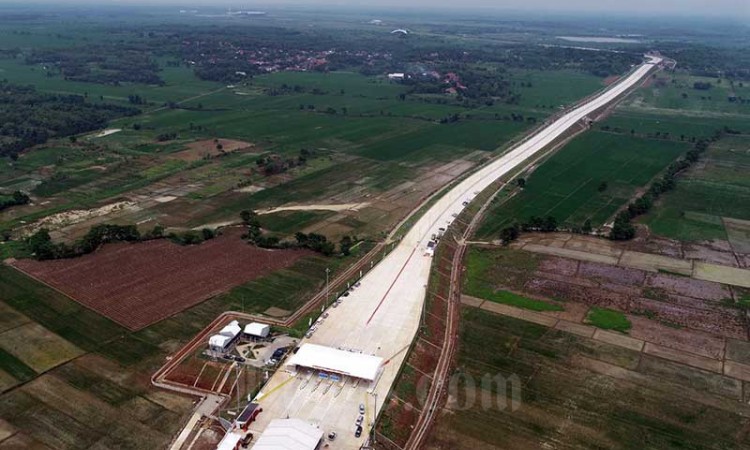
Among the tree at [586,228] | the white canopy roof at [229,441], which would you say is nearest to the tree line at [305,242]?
the tree at [586,228]

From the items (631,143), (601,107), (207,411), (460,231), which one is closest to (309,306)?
(207,411)

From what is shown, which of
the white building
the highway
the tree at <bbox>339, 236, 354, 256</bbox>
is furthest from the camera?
the tree at <bbox>339, 236, 354, 256</bbox>

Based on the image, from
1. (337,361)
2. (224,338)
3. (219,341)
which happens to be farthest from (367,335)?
(219,341)

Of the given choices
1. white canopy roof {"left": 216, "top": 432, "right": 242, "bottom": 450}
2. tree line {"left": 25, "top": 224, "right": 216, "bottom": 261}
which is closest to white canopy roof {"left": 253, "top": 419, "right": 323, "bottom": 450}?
white canopy roof {"left": 216, "top": 432, "right": 242, "bottom": 450}

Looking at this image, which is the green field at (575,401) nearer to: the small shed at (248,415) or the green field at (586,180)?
the small shed at (248,415)

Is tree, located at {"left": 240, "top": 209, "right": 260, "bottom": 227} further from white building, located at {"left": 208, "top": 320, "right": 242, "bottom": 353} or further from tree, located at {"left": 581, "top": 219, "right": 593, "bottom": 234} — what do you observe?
tree, located at {"left": 581, "top": 219, "right": 593, "bottom": 234}

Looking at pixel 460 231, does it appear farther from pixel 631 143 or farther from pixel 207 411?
pixel 631 143

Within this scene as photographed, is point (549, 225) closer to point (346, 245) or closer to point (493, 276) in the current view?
point (493, 276)
